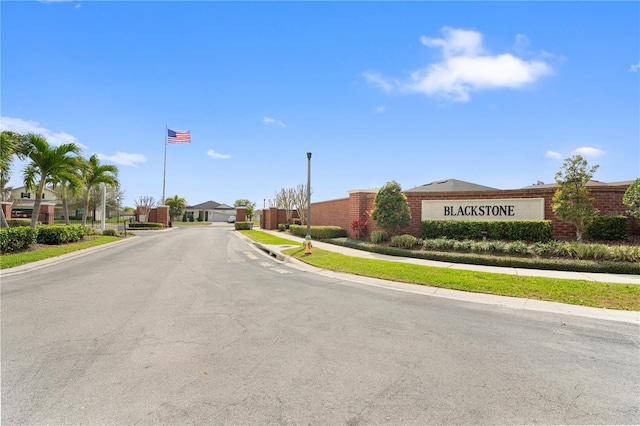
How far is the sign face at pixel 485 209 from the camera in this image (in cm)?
1274

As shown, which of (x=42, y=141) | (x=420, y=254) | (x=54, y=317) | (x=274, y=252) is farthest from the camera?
(x=42, y=141)

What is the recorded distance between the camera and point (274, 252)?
49.4 ft

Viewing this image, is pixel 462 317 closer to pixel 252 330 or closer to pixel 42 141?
pixel 252 330

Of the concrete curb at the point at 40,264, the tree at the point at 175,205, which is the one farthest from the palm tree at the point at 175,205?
the concrete curb at the point at 40,264

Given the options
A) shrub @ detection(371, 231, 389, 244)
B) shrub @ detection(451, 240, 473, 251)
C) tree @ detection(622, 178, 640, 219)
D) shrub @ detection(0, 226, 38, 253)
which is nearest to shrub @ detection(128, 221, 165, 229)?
shrub @ detection(0, 226, 38, 253)

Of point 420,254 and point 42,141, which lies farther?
point 42,141

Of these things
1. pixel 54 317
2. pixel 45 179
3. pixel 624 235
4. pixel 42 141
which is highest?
pixel 42 141

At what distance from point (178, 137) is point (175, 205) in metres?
22.5

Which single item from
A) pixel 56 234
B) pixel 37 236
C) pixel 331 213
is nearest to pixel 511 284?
pixel 331 213

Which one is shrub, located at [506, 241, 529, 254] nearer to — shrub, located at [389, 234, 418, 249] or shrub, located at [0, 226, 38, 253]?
shrub, located at [389, 234, 418, 249]

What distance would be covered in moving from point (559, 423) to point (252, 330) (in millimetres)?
3610

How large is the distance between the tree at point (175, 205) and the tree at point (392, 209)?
2071 inches

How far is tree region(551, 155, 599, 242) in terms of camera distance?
34.5 feet

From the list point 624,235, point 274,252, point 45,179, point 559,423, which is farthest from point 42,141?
point 624,235
